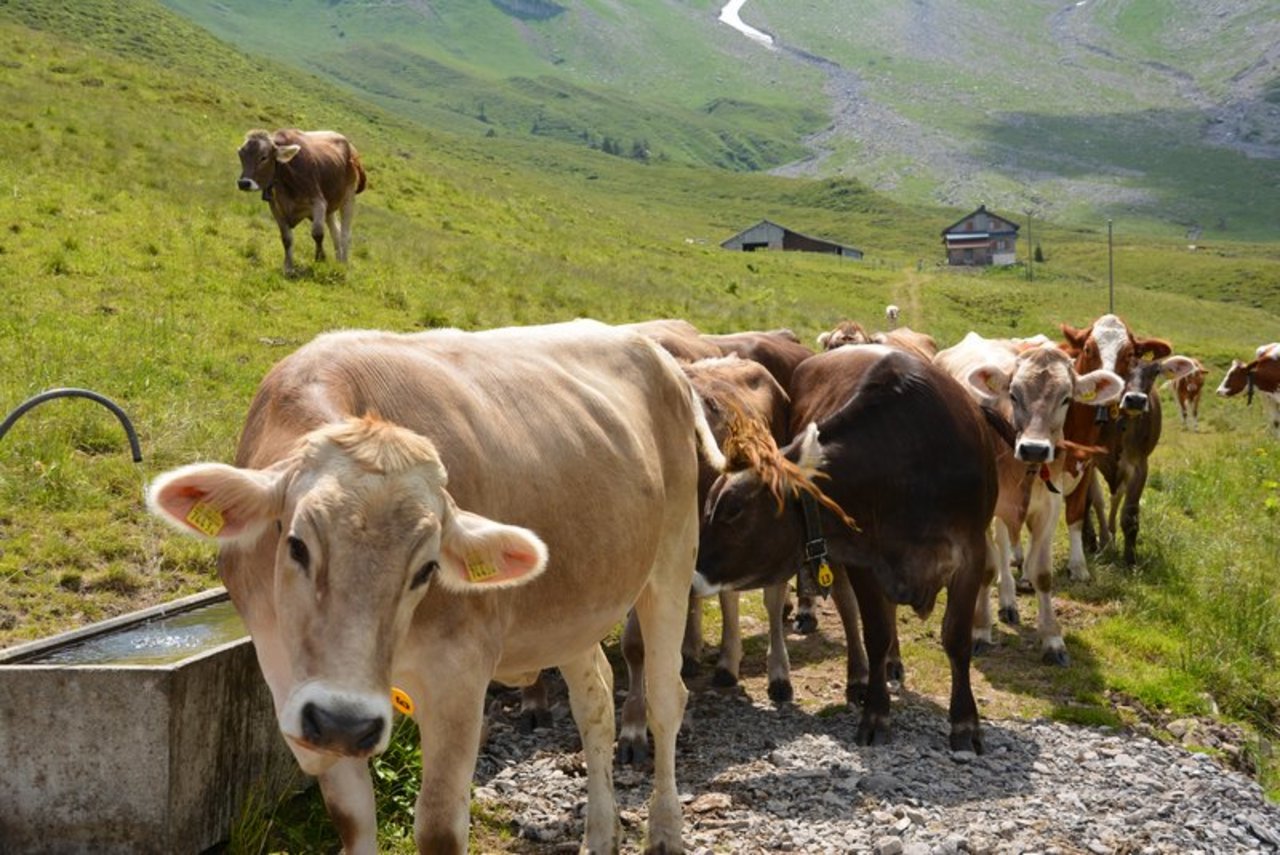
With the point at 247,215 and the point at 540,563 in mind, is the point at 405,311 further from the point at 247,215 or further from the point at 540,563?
the point at 540,563

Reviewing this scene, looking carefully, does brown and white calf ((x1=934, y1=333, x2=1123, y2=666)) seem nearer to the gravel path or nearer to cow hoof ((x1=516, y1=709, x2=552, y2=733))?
the gravel path

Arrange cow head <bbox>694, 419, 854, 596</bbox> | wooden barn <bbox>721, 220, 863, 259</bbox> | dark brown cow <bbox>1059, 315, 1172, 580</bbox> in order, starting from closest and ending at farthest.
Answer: cow head <bbox>694, 419, 854, 596</bbox> → dark brown cow <bbox>1059, 315, 1172, 580</bbox> → wooden barn <bbox>721, 220, 863, 259</bbox>

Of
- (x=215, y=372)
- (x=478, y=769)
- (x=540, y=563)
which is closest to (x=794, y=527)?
(x=478, y=769)

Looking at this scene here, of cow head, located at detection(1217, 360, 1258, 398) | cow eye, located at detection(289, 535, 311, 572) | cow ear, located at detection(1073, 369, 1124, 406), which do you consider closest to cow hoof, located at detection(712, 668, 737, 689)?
cow ear, located at detection(1073, 369, 1124, 406)

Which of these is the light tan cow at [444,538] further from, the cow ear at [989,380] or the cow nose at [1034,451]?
the cow ear at [989,380]

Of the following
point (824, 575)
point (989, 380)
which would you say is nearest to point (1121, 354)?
point (989, 380)

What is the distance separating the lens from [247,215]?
23406 millimetres

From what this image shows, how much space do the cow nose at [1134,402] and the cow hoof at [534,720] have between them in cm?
783

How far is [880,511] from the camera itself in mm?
8453

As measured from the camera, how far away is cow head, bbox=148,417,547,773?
3.85 meters

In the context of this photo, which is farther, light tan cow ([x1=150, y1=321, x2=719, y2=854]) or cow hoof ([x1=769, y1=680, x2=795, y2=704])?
cow hoof ([x1=769, y1=680, x2=795, y2=704])

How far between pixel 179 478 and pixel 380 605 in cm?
79

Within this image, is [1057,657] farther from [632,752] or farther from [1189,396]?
[1189,396]

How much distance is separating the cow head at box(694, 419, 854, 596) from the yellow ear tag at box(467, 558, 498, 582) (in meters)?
3.94
